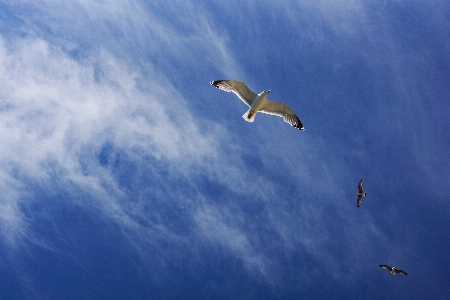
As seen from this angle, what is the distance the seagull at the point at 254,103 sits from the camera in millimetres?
28562

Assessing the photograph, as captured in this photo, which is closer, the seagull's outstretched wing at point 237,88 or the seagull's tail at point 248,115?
the seagull's outstretched wing at point 237,88

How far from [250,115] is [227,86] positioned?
6.46ft

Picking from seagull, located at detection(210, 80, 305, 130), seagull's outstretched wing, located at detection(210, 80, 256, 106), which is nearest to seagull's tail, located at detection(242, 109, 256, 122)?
seagull, located at detection(210, 80, 305, 130)

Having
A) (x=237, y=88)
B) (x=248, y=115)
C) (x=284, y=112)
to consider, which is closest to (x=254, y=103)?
(x=248, y=115)

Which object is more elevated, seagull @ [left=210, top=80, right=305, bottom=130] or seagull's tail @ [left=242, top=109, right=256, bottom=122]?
seagull @ [left=210, top=80, right=305, bottom=130]

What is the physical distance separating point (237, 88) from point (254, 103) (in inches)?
48.0

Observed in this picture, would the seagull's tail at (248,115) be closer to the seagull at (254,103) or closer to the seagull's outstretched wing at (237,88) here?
the seagull at (254,103)

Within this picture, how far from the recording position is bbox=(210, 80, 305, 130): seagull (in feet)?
93.7

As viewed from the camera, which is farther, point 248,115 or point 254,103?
point 248,115

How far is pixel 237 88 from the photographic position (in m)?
28.9

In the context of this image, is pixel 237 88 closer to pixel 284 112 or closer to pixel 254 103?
pixel 254 103

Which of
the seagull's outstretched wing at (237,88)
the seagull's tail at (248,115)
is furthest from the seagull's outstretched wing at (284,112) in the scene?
the seagull's outstretched wing at (237,88)

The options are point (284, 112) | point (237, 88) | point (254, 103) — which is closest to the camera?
point (254, 103)

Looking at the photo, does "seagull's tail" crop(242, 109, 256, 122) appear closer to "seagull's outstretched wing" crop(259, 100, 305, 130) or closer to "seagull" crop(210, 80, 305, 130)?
"seagull" crop(210, 80, 305, 130)
